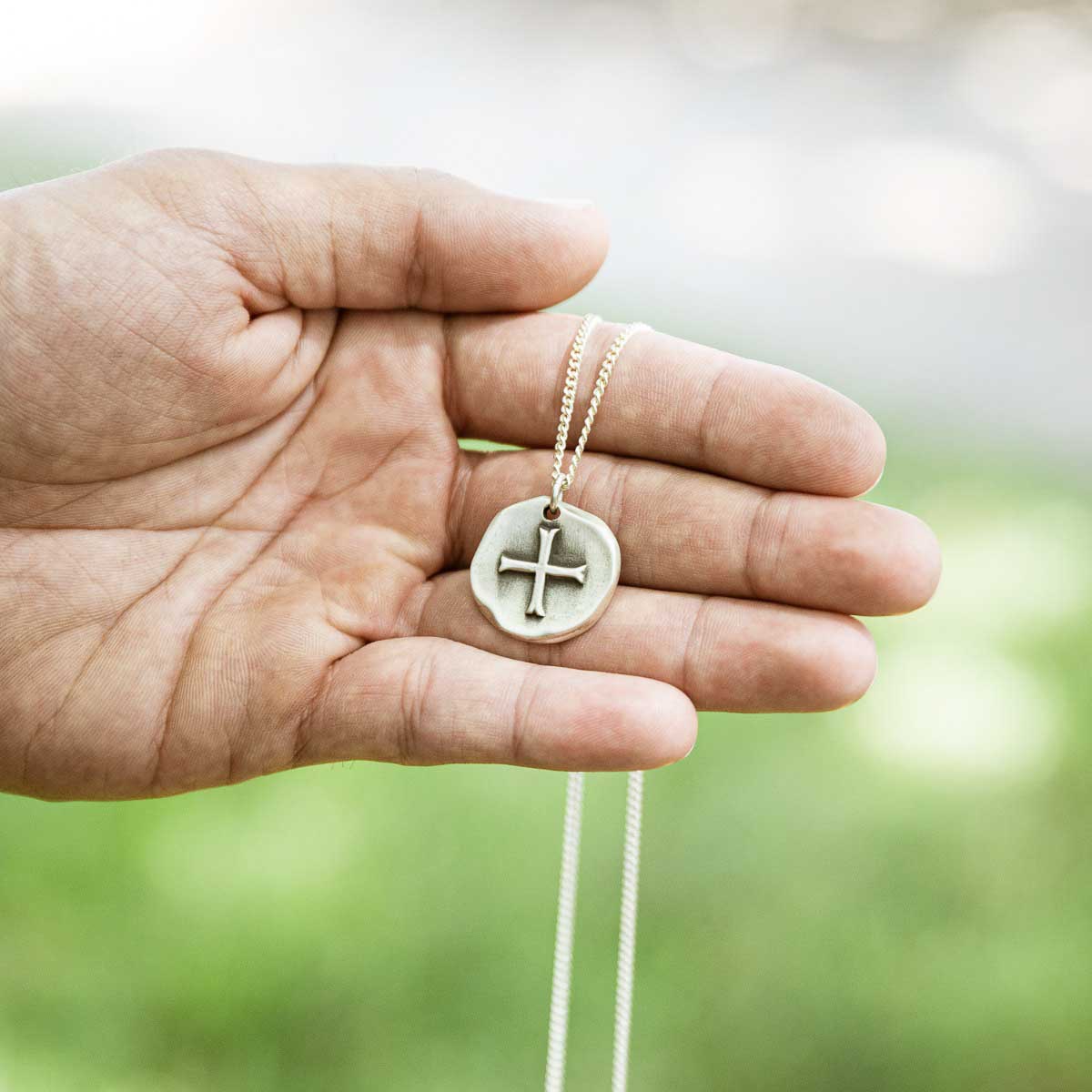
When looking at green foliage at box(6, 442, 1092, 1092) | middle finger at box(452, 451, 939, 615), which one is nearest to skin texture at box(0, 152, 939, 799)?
middle finger at box(452, 451, 939, 615)

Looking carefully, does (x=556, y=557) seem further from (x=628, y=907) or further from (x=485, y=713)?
(x=628, y=907)

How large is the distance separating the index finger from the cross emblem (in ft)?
0.84

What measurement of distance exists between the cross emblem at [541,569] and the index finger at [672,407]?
10.1 inches

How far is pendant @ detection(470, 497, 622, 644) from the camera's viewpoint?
2.39 metres

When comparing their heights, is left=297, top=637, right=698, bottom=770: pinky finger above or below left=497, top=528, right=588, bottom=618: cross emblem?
below

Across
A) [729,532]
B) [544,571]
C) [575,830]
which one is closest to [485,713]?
[544,571]

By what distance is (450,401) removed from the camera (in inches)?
106

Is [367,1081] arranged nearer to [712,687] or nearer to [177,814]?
[177,814]

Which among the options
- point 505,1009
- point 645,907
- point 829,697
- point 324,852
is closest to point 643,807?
point 645,907

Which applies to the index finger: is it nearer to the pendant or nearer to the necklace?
the necklace

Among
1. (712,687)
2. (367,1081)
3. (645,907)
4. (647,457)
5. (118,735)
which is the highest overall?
(647,457)

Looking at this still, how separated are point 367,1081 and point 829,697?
1782mm

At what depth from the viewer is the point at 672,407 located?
8.10 ft

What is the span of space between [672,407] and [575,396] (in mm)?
223
